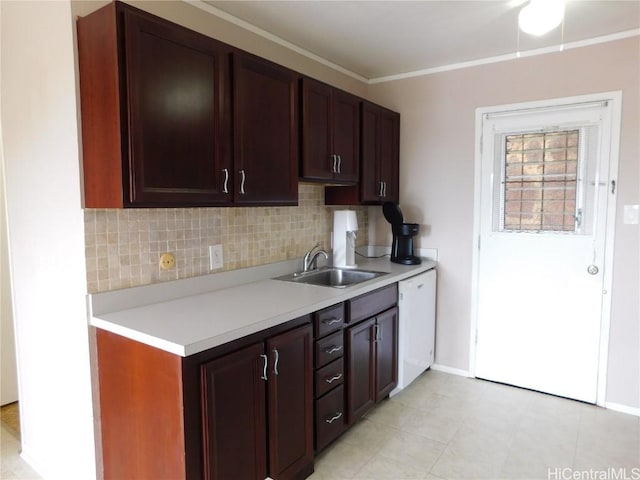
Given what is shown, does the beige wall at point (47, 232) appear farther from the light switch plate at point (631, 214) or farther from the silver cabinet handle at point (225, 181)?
the light switch plate at point (631, 214)

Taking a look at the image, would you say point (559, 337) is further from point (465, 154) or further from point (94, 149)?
point (94, 149)

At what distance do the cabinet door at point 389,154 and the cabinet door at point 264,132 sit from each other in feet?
3.39

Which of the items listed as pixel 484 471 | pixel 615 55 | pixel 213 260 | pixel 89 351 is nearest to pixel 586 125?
pixel 615 55

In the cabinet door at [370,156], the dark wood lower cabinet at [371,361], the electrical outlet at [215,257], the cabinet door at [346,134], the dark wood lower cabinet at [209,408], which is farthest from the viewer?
the cabinet door at [370,156]

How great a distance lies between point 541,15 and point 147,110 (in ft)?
5.97

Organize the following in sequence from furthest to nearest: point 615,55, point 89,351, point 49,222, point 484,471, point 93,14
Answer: point 615,55 < point 484,471 < point 49,222 < point 89,351 < point 93,14

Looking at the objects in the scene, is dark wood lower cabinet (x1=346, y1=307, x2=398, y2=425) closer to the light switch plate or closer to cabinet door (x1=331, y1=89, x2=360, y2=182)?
cabinet door (x1=331, y1=89, x2=360, y2=182)

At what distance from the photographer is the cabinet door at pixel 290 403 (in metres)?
1.82

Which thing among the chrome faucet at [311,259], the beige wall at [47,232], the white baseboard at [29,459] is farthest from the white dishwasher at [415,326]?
the white baseboard at [29,459]

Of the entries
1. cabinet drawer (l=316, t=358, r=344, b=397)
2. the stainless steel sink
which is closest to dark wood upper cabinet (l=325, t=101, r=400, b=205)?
the stainless steel sink

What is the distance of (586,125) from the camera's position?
2.73 meters

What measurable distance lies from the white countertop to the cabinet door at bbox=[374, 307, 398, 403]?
262 mm

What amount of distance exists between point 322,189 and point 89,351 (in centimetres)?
187

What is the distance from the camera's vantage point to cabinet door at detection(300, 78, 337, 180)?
241 cm
